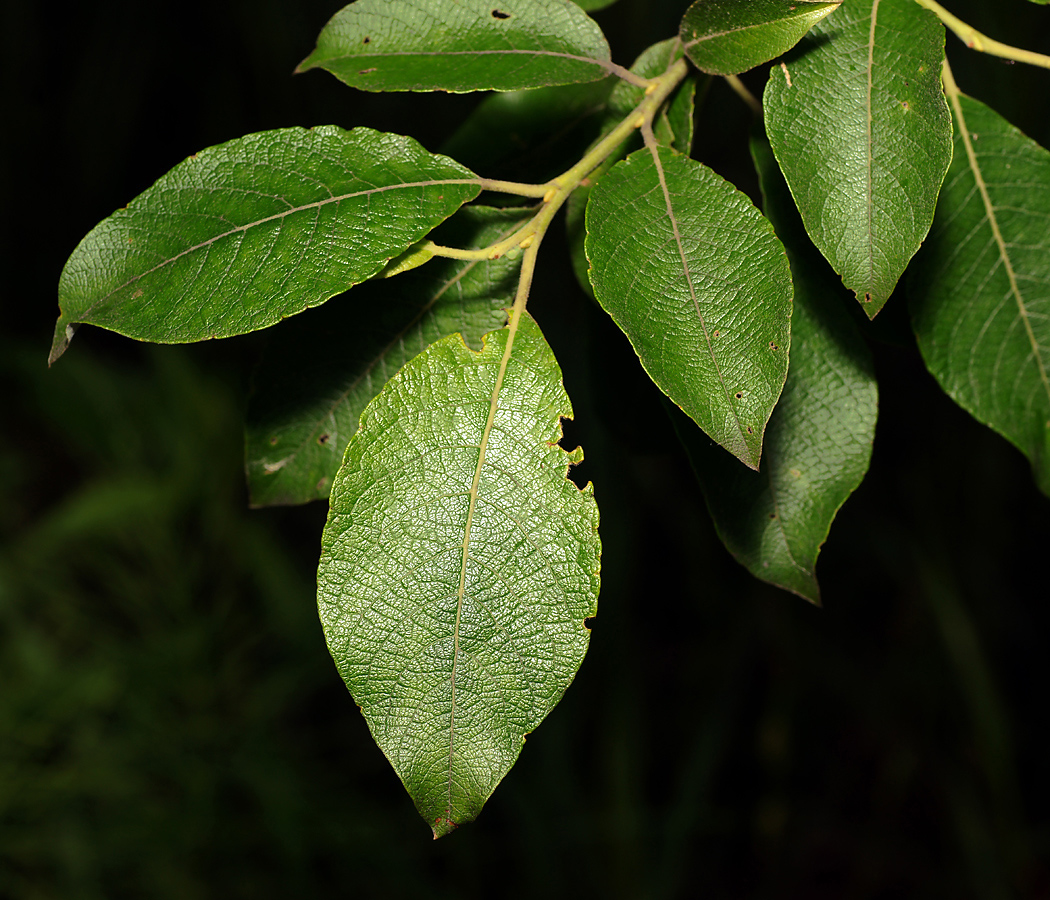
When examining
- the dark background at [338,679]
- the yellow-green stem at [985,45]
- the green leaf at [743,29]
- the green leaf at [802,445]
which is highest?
the green leaf at [743,29]

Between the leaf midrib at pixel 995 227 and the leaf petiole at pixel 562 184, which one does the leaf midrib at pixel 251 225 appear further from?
the leaf midrib at pixel 995 227

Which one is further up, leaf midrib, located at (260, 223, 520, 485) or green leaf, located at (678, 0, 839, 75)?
green leaf, located at (678, 0, 839, 75)

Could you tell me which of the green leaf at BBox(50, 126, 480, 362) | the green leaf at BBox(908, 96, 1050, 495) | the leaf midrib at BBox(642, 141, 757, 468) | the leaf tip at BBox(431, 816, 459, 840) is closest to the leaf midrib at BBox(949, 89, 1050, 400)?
the green leaf at BBox(908, 96, 1050, 495)

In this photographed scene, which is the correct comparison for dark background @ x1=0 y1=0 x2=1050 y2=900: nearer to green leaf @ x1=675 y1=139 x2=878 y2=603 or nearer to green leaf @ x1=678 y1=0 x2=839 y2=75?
green leaf @ x1=675 y1=139 x2=878 y2=603

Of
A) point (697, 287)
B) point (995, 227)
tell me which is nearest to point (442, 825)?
point (697, 287)

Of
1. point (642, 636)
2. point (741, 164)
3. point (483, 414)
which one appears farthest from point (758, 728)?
point (483, 414)

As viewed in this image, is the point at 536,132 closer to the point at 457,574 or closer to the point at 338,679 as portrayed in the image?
the point at 457,574

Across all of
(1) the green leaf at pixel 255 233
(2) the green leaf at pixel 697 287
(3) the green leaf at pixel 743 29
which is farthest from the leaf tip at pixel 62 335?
(3) the green leaf at pixel 743 29
